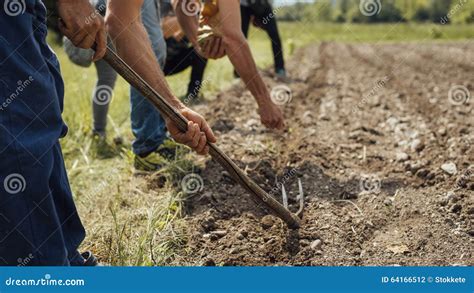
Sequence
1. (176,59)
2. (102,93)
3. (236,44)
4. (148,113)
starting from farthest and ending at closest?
(176,59)
(102,93)
(148,113)
(236,44)

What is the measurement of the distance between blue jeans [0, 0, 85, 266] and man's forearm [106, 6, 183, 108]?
1.52 feet

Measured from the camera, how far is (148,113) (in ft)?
10.3

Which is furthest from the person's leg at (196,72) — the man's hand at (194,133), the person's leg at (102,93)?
the man's hand at (194,133)

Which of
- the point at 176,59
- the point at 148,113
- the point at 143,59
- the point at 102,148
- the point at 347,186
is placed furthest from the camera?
the point at 176,59

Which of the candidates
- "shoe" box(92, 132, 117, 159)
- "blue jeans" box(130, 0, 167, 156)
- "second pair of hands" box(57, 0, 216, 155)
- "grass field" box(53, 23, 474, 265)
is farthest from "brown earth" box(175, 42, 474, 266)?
"second pair of hands" box(57, 0, 216, 155)
